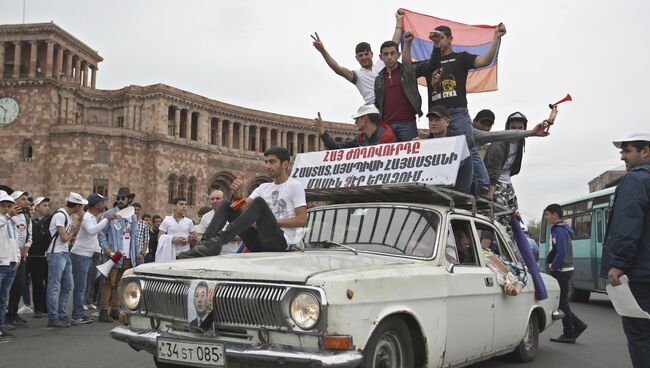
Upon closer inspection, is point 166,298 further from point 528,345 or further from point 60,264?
point 60,264

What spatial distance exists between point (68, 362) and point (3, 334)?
226 centimetres

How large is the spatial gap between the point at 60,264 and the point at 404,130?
5.54 metres

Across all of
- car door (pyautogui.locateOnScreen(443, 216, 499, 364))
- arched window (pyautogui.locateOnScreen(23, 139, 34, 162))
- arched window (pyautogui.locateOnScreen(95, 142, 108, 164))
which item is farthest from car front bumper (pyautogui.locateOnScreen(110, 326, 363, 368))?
arched window (pyautogui.locateOnScreen(23, 139, 34, 162))

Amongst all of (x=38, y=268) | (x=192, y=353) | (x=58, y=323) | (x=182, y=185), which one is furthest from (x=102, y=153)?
(x=192, y=353)

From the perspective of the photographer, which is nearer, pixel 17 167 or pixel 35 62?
pixel 17 167

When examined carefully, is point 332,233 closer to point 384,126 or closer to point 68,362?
point 384,126

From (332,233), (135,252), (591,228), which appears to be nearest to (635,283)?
(332,233)

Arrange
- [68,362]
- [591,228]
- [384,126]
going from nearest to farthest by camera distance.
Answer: [68,362] < [384,126] < [591,228]

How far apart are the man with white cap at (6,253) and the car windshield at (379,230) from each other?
4613 mm

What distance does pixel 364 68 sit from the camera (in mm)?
7938

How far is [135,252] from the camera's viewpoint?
1032cm

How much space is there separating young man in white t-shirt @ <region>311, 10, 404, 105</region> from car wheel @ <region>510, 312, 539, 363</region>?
3474 millimetres

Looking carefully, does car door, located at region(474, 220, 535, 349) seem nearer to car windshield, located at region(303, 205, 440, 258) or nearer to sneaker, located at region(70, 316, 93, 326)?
car windshield, located at region(303, 205, 440, 258)

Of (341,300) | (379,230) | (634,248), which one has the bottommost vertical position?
(341,300)
